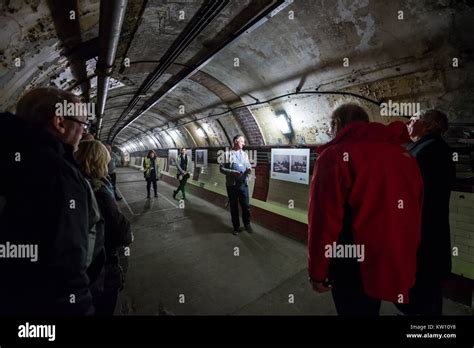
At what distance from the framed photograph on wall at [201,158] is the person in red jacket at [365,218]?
28.3ft

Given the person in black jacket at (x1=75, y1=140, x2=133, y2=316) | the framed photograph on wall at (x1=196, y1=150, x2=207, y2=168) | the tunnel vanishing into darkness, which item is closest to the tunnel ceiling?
the tunnel vanishing into darkness

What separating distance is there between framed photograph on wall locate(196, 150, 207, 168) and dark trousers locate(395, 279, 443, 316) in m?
8.77

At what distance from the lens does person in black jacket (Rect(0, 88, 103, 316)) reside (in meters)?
1.15

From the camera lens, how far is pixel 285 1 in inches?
112

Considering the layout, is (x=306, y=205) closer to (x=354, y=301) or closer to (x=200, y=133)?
(x=354, y=301)

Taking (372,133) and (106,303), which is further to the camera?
(106,303)

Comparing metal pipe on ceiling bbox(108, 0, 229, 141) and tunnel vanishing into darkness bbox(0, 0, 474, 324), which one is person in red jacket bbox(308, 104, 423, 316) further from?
metal pipe on ceiling bbox(108, 0, 229, 141)

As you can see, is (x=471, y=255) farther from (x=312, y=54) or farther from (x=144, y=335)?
(x=144, y=335)

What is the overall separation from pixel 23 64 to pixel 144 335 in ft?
11.8

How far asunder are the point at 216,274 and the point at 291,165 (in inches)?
128

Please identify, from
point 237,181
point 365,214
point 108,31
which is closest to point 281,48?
point 108,31

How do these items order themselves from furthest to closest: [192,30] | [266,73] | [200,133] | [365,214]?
[200,133] < [266,73] < [192,30] < [365,214]

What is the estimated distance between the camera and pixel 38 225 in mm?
1155

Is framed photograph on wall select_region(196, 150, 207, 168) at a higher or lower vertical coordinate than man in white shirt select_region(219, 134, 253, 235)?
higher
